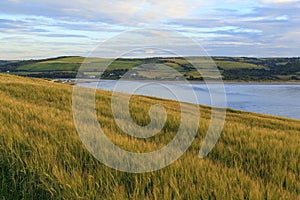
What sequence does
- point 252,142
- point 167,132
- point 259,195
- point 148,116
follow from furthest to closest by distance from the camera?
1. point 148,116
2. point 167,132
3. point 252,142
4. point 259,195

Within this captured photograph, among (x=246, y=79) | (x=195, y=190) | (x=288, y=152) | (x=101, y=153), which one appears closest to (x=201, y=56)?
(x=288, y=152)

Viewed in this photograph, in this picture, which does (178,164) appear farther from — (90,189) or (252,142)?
(252,142)

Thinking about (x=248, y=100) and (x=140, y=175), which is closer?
(x=140, y=175)

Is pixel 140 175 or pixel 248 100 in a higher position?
pixel 140 175

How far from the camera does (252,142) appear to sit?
5.36m

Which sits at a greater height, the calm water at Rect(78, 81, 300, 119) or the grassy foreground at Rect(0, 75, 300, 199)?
the grassy foreground at Rect(0, 75, 300, 199)

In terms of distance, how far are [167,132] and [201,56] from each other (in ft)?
6.65

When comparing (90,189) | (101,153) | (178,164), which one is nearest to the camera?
(90,189)

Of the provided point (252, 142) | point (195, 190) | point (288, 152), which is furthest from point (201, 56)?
point (195, 190)

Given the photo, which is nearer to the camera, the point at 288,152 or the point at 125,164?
the point at 125,164

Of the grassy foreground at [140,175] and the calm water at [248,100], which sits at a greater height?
the grassy foreground at [140,175]

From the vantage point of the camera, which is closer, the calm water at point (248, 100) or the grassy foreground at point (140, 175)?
the grassy foreground at point (140, 175)

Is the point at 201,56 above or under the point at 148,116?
above

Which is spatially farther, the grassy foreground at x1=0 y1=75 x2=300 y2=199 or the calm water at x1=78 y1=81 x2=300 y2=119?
the calm water at x1=78 y1=81 x2=300 y2=119
